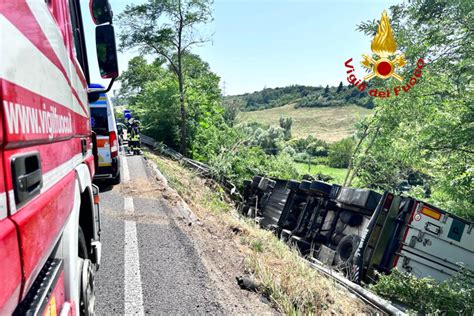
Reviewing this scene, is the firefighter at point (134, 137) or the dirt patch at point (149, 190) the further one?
the firefighter at point (134, 137)

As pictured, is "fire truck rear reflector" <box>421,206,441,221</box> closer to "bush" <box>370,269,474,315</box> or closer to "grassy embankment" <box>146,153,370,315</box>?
"bush" <box>370,269,474,315</box>

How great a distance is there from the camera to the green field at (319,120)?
84.4 m

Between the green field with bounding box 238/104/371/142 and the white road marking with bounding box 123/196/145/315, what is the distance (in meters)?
74.9

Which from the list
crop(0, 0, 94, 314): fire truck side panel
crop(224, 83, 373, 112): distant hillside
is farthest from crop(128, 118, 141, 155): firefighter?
crop(224, 83, 373, 112): distant hillside

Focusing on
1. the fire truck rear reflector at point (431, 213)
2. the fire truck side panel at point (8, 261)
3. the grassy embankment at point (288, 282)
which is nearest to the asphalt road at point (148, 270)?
the grassy embankment at point (288, 282)

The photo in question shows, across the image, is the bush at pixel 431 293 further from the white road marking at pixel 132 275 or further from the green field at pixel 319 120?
the green field at pixel 319 120

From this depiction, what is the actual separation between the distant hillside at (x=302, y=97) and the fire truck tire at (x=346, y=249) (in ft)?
293

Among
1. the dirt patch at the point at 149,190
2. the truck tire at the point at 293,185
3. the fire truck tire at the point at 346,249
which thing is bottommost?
the fire truck tire at the point at 346,249

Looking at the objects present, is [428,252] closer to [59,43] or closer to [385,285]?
[385,285]

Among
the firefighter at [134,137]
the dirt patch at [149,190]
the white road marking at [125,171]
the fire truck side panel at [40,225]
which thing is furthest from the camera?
the firefighter at [134,137]

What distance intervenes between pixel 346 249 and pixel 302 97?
408ft

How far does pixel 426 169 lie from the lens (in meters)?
11.1

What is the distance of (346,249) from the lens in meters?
6.83

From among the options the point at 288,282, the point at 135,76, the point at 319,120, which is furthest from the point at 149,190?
the point at 319,120
